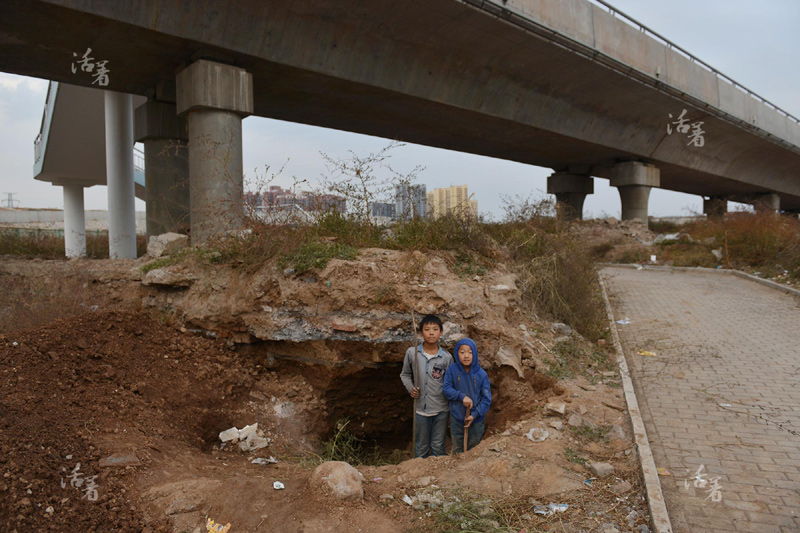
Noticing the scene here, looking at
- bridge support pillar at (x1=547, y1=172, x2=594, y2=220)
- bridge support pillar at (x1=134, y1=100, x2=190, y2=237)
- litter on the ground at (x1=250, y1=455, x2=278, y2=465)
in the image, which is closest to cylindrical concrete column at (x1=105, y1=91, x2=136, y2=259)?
bridge support pillar at (x1=134, y1=100, x2=190, y2=237)

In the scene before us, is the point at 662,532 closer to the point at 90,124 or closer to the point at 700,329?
the point at 700,329

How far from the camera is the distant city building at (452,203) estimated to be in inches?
311

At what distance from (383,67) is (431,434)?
785 centimetres

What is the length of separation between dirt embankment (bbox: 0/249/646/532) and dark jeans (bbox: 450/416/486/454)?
0.69 ft

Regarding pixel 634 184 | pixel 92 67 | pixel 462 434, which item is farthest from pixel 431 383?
pixel 634 184

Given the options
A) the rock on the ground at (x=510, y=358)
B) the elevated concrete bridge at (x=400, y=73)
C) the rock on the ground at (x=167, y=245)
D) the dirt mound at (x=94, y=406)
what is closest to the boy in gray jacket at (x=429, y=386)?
the rock on the ground at (x=510, y=358)

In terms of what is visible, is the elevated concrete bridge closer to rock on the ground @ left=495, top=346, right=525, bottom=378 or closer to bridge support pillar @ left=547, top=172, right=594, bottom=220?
bridge support pillar @ left=547, top=172, right=594, bottom=220

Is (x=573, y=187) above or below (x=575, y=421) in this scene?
above

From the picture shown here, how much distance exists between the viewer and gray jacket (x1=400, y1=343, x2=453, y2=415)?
17.9 feet

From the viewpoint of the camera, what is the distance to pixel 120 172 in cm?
1520

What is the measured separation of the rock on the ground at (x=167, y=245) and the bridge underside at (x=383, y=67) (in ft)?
10.3

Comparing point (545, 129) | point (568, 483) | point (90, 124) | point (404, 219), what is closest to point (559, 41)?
point (545, 129)

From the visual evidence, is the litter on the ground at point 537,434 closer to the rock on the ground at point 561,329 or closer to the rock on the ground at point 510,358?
the rock on the ground at point 510,358

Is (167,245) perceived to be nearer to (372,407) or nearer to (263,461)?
(372,407)
